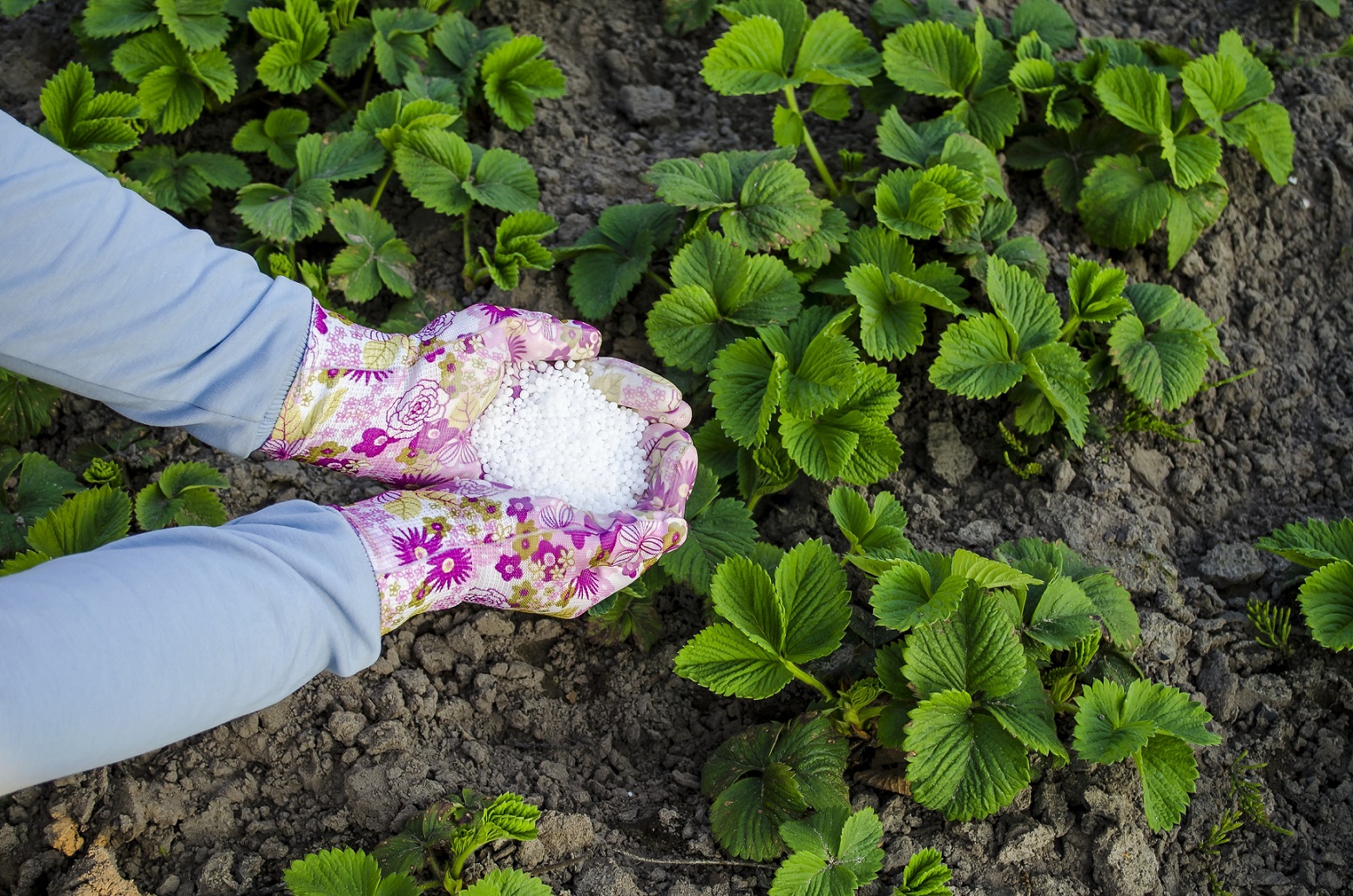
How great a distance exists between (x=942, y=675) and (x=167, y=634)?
3.43 ft

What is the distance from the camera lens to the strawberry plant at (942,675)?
5.00 ft

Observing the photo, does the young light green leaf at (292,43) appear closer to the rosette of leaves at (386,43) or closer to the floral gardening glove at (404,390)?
the rosette of leaves at (386,43)

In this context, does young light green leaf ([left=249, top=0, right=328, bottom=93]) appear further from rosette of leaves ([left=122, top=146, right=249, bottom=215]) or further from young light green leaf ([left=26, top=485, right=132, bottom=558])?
young light green leaf ([left=26, top=485, right=132, bottom=558])

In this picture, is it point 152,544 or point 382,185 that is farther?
point 382,185

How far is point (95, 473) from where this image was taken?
1.86 meters

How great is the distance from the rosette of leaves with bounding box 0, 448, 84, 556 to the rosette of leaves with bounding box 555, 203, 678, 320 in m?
0.95

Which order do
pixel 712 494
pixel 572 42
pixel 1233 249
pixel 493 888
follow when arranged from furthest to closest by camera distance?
pixel 572 42 → pixel 1233 249 → pixel 712 494 → pixel 493 888

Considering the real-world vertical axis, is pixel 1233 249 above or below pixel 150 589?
below

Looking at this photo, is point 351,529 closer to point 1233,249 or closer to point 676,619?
point 676,619

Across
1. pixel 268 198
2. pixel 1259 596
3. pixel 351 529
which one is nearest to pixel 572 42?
pixel 268 198

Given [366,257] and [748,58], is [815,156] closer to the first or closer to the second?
[748,58]

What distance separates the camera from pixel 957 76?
229cm

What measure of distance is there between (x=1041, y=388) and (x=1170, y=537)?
1.26 ft

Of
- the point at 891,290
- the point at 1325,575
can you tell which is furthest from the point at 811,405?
the point at 1325,575
